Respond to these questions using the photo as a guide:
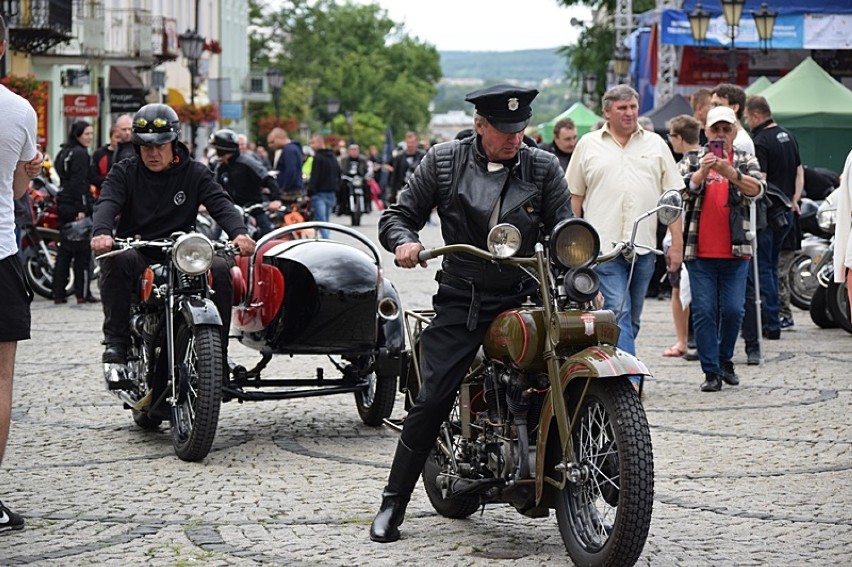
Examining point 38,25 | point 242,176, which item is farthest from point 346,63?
point 242,176

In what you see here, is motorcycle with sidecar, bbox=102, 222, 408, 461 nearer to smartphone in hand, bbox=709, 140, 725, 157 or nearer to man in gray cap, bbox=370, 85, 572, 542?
man in gray cap, bbox=370, 85, 572, 542

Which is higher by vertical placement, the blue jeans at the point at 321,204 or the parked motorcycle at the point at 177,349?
the parked motorcycle at the point at 177,349

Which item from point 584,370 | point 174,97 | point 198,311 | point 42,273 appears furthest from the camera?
point 174,97

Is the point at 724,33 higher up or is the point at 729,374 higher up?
the point at 724,33

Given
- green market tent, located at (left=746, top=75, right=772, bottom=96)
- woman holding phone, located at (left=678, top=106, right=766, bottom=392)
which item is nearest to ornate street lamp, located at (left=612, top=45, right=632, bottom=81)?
green market tent, located at (left=746, top=75, right=772, bottom=96)

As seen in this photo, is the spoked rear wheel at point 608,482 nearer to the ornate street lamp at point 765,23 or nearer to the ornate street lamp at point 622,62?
the ornate street lamp at point 765,23

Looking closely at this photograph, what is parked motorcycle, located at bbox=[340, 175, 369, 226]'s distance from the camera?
34.7 metres

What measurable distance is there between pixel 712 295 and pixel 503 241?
5135mm

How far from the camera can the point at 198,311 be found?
8055 millimetres

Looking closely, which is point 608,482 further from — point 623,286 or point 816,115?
point 816,115

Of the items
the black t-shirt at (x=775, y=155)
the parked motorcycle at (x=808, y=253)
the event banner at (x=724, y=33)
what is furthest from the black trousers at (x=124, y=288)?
the event banner at (x=724, y=33)

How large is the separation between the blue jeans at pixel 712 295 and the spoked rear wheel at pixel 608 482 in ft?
16.5

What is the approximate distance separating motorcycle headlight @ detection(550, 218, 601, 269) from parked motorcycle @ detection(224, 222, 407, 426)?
292 centimetres

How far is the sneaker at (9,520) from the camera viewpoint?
6.31 m
